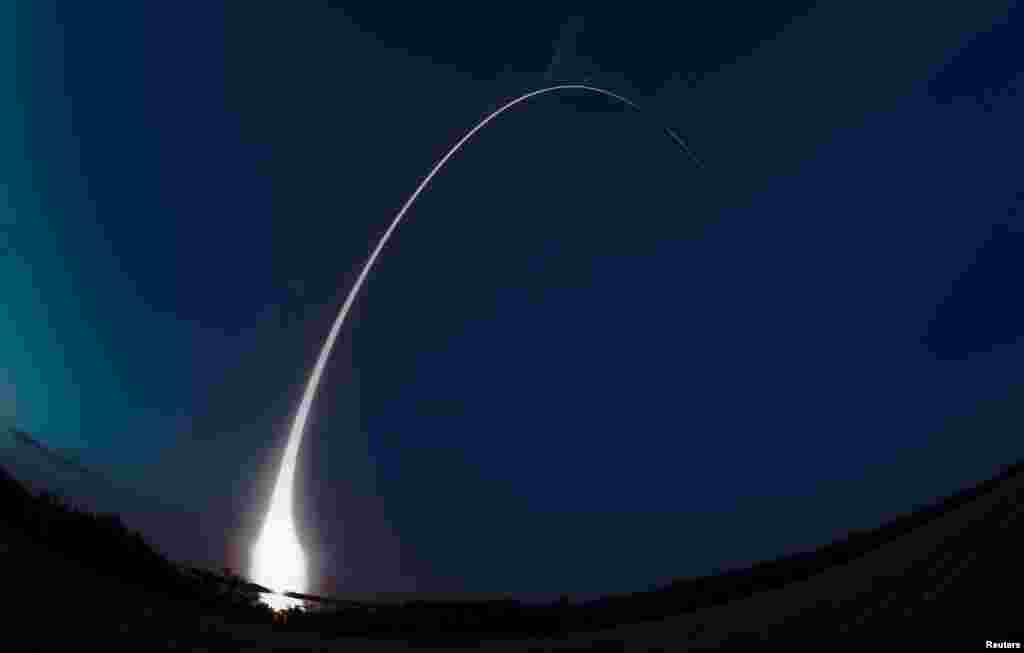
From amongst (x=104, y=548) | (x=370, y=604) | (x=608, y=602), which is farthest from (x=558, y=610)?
(x=104, y=548)

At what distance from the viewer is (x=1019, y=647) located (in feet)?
10.6

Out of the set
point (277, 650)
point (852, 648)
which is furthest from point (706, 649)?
point (277, 650)

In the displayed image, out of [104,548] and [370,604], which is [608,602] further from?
[104,548]

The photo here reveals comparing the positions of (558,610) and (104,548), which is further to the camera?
(558,610)

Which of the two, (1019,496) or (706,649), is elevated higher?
(1019,496)

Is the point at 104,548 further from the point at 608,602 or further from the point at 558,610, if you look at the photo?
the point at 608,602

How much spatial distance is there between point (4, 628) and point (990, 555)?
738 centimetres

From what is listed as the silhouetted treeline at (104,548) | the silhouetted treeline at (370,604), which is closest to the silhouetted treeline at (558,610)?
the silhouetted treeline at (370,604)

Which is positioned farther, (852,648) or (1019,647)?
(852,648)

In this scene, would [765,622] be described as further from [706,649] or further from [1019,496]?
[1019,496]

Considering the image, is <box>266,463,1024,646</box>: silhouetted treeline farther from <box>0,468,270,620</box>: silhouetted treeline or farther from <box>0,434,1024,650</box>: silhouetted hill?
<box>0,468,270,620</box>: silhouetted treeline

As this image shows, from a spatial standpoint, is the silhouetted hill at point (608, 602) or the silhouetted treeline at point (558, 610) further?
the silhouetted treeline at point (558, 610)

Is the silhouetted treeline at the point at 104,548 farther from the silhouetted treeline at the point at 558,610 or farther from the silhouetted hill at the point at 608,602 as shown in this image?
the silhouetted treeline at the point at 558,610

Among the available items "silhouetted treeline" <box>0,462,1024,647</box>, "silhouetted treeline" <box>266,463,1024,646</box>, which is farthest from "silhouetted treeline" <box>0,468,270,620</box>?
"silhouetted treeline" <box>266,463,1024,646</box>
